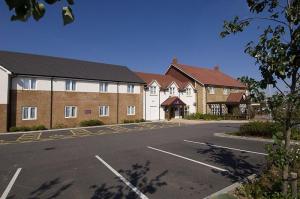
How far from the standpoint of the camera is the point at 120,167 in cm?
1013

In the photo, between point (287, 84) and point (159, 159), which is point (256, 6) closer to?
point (287, 84)

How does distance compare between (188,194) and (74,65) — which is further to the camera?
(74,65)

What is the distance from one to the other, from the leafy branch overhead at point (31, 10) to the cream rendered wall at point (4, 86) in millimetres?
25770

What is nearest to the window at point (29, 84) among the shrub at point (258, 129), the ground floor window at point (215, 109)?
the shrub at point (258, 129)

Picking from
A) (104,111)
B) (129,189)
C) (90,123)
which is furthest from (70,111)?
(129,189)

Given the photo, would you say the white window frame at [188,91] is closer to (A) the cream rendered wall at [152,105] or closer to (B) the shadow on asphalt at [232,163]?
(A) the cream rendered wall at [152,105]

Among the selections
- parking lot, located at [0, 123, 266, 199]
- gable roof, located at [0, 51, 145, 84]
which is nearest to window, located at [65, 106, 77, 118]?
gable roof, located at [0, 51, 145, 84]

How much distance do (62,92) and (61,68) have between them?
12.8ft

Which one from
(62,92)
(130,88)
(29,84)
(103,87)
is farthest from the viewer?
(130,88)

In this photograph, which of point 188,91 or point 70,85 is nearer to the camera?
Result: point 70,85

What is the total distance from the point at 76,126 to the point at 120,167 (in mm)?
21425

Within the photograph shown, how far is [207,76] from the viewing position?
5019 cm

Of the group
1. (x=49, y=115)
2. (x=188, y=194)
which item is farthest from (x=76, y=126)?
(x=188, y=194)

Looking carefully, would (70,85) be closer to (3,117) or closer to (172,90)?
(3,117)
